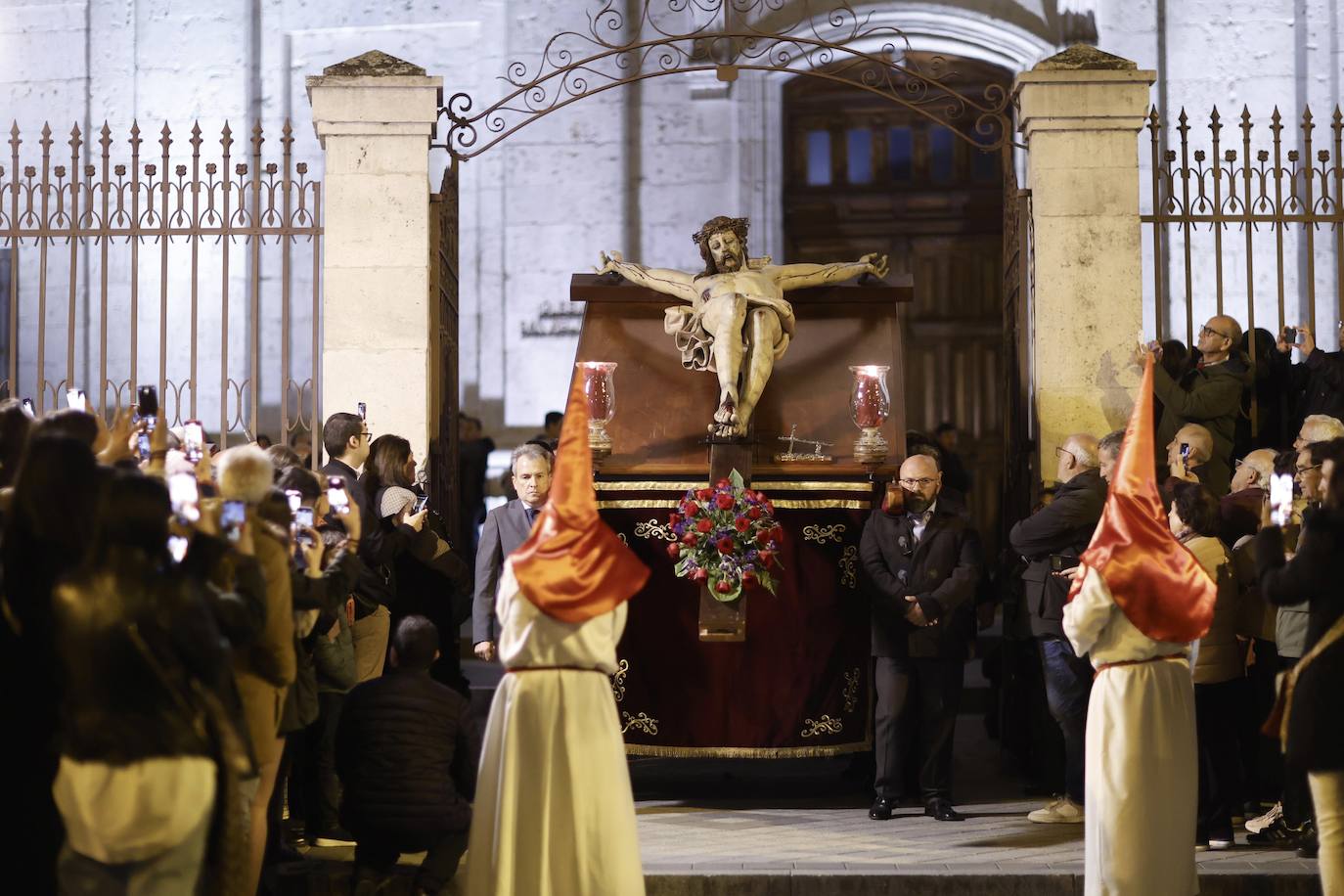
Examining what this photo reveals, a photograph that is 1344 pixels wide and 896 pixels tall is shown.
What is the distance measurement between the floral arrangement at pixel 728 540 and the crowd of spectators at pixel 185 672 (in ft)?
5.94

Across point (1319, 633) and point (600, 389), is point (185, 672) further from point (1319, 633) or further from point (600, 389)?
point (600, 389)

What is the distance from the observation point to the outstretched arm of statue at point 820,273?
30.1 ft

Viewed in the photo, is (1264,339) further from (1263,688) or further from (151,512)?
(151,512)

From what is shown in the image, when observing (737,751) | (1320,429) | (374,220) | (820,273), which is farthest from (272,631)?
(1320,429)

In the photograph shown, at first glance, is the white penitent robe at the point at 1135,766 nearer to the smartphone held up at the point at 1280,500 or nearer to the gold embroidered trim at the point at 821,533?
the smartphone held up at the point at 1280,500

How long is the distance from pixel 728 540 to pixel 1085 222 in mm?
3063

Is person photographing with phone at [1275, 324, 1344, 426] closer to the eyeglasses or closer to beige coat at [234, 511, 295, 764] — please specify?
the eyeglasses

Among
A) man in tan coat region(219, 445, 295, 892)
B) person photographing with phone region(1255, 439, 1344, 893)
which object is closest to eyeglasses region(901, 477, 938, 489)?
person photographing with phone region(1255, 439, 1344, 893)

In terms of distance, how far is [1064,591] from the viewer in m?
7.88

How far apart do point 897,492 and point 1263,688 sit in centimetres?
195

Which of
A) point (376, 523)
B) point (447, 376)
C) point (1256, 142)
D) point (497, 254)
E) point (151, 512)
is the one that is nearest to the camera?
point (151, 512)

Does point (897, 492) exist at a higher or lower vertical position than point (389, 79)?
lower

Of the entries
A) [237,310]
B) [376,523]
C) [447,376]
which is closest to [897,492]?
[376,523]

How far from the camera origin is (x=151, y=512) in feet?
14.9
